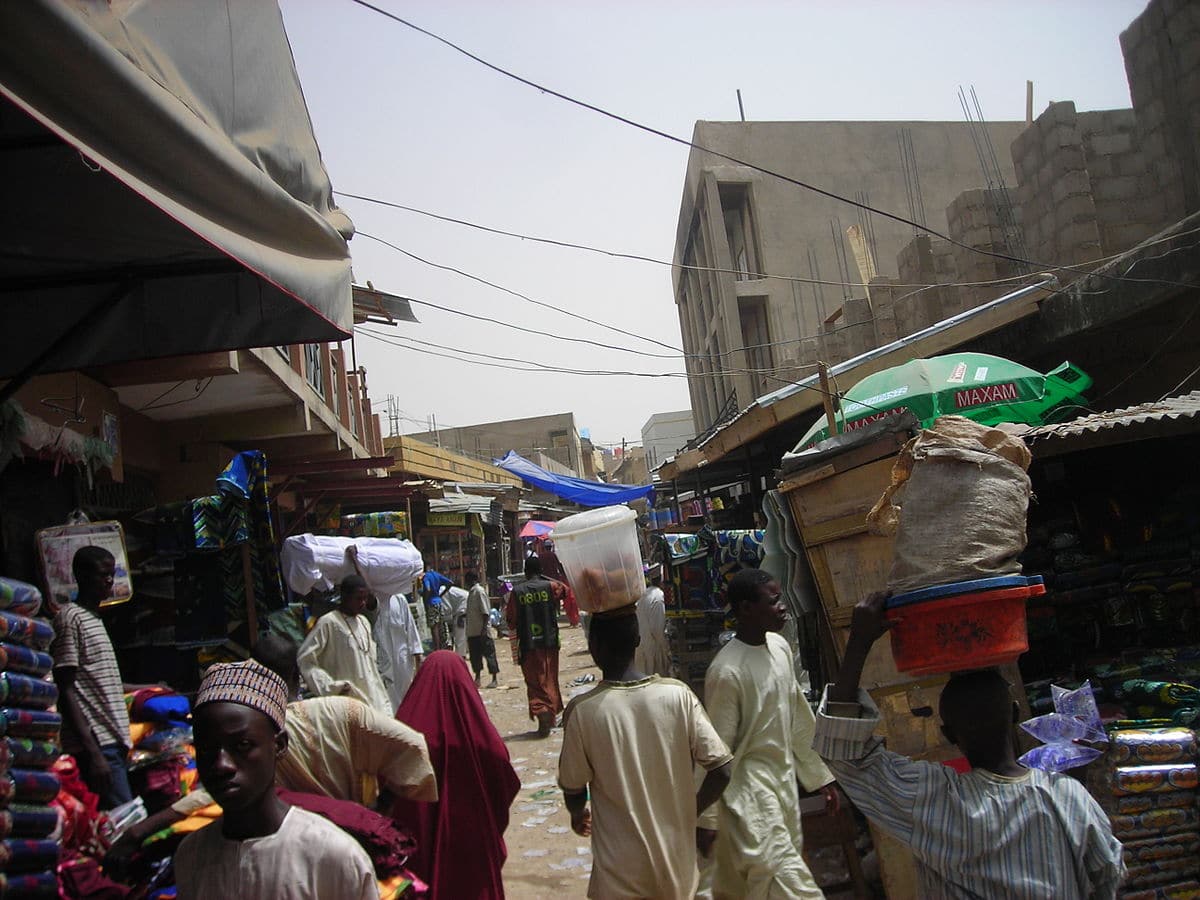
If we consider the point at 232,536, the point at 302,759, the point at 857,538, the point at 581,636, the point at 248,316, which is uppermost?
the point at 248,316

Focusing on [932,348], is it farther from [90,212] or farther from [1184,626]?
[90,212]

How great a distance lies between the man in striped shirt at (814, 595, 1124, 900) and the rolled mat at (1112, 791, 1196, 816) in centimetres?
253

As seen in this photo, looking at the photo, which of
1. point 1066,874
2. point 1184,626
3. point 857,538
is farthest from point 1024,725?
point 1184,626

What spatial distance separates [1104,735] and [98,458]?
6.10 m

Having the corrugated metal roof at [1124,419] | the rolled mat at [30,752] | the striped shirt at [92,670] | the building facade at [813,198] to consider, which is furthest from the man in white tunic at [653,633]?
the building facade at [813,198]

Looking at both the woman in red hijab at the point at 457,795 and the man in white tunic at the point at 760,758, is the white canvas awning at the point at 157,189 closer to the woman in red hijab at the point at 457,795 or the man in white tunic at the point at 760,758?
the woman in red hijab at the point at 457,795

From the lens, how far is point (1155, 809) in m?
4.00

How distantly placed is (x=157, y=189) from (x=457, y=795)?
2494 millimetres

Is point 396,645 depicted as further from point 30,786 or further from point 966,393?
point 30,786

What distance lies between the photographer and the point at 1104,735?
399 cm

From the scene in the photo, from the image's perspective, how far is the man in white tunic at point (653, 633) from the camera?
25.1 ft

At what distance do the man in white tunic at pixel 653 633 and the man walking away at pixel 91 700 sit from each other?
4406mm

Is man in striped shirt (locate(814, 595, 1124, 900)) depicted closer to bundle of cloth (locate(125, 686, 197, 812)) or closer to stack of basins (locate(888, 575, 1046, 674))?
stack of basins (locate(888, 575, 1046, 674))

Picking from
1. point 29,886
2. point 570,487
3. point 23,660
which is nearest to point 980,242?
point 570,487
